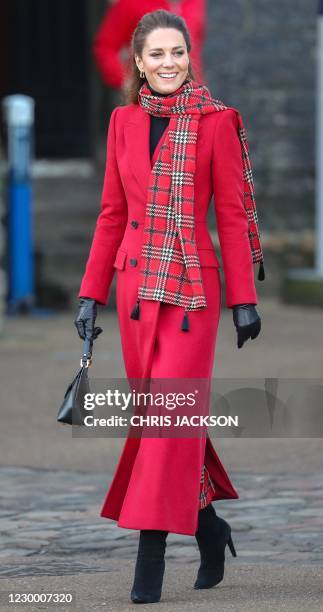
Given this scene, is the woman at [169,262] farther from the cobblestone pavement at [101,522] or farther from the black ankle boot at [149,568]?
the cobblestone pavement at [101,522]

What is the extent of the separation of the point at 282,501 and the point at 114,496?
1.74 meters

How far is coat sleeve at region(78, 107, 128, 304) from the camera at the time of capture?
17.3ft

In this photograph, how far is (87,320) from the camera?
17.2 feet

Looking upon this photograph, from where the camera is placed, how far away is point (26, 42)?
17000mm

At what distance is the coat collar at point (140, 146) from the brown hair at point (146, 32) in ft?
0.28

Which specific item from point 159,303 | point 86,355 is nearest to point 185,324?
point 159,303

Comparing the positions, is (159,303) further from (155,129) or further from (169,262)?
(155,129)

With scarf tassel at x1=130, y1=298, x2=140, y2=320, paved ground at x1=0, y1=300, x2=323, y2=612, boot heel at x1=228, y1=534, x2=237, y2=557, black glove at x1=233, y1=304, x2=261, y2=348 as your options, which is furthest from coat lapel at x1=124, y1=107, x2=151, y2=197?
paved ground at x1=0, y1=300, x2=323, y2=612

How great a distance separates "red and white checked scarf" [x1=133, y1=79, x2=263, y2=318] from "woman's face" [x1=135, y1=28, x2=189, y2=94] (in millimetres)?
39

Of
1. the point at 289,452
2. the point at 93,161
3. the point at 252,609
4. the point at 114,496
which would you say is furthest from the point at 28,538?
the point at 93,161

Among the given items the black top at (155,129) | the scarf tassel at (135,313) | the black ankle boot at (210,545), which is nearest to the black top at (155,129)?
the black top at (155,129)

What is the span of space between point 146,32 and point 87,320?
0.90m

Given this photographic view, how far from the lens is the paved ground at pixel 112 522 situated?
5305 mm

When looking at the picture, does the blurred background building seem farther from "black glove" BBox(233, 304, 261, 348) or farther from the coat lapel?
"black glove" BBox(233, 304, 261, 348)
